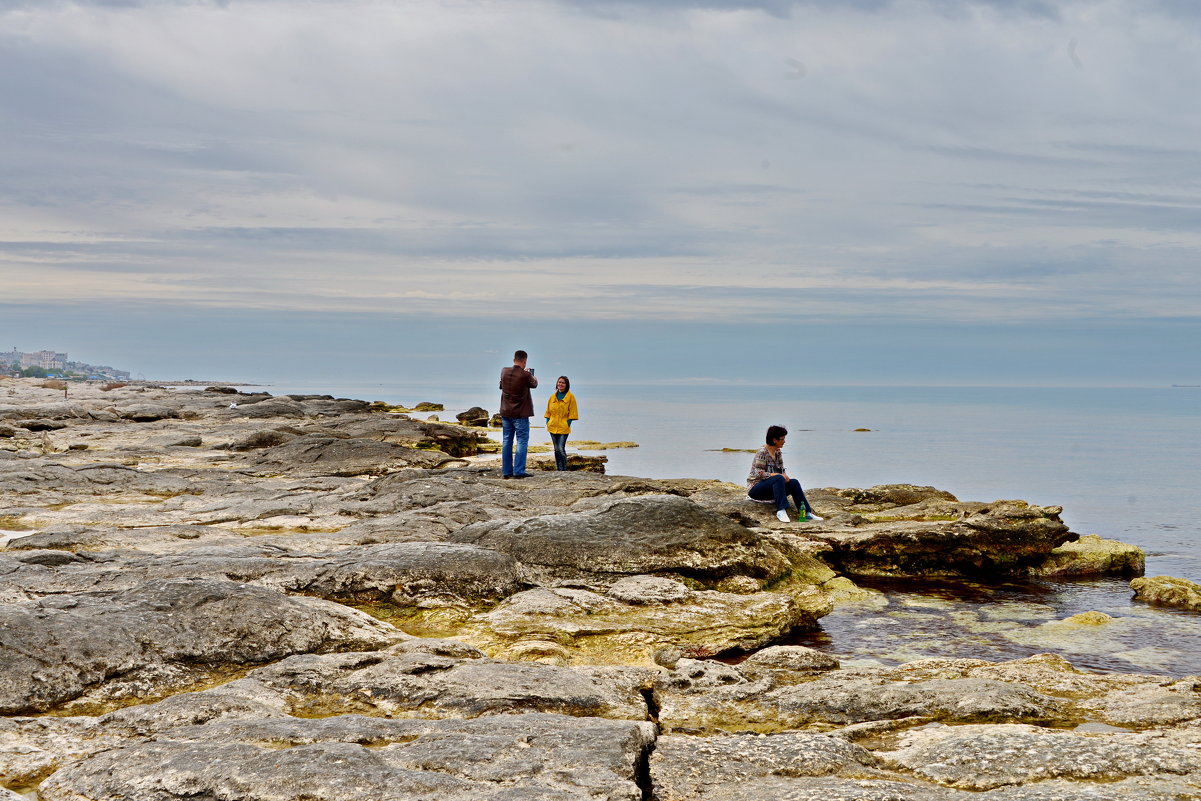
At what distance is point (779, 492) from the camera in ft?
63.3

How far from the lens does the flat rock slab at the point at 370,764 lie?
19.3 ft

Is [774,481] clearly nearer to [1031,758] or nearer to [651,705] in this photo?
[651,705]

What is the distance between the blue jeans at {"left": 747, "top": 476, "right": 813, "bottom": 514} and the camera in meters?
19.3

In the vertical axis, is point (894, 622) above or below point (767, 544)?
below

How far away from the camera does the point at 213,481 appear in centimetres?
2177

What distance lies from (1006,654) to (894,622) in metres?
1.76

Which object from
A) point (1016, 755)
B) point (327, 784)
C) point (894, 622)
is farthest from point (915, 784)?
point (894, 622)

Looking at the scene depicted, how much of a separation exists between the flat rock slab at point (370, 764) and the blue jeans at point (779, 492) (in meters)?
12.6

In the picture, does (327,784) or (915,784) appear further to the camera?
(915,784)

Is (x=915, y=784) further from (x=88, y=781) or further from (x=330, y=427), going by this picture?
(x=330, y=427)

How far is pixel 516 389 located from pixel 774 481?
7323mm

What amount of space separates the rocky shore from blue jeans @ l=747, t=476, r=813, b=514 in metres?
1.64

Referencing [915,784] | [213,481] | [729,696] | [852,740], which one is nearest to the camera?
[915,784]

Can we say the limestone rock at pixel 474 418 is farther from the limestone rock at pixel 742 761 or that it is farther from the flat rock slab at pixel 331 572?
the limestone rock at pixel 742 761
